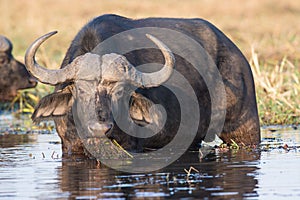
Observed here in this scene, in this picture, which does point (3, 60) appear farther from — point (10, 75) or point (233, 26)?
point (233, 26)

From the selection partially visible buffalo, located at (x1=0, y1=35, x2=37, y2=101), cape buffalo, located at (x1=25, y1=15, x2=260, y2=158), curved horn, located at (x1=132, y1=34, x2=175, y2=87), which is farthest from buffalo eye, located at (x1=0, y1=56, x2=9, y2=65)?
curved horn, located at (x1=132, y1=34, x2=175, y2=87)

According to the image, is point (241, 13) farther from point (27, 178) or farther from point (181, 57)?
point (27, 178)

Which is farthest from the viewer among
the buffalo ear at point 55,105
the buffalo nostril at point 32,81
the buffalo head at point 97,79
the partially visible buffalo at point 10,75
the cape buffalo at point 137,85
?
the partially visible buffalo at point 10,75

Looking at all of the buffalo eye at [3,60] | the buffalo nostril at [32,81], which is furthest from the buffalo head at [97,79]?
the buffalo eye at [3,60]

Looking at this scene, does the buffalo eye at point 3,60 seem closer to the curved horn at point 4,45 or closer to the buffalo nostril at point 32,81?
the curved horn at point 4,45

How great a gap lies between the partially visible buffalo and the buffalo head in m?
5.51

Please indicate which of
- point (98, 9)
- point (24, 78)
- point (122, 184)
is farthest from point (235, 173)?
point (98, 9)

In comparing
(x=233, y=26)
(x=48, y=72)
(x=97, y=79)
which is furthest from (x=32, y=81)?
(x=233, y=26)

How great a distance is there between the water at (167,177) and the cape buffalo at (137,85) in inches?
14.9

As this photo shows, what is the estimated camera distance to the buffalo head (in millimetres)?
7438

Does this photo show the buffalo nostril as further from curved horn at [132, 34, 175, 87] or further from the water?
curved horn at [132, 34, 175, 87]

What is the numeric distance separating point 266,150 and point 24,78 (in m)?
6.01

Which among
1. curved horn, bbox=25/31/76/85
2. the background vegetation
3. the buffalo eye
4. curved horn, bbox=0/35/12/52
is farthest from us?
the buffalo eye

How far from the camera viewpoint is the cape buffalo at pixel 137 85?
7602mm
